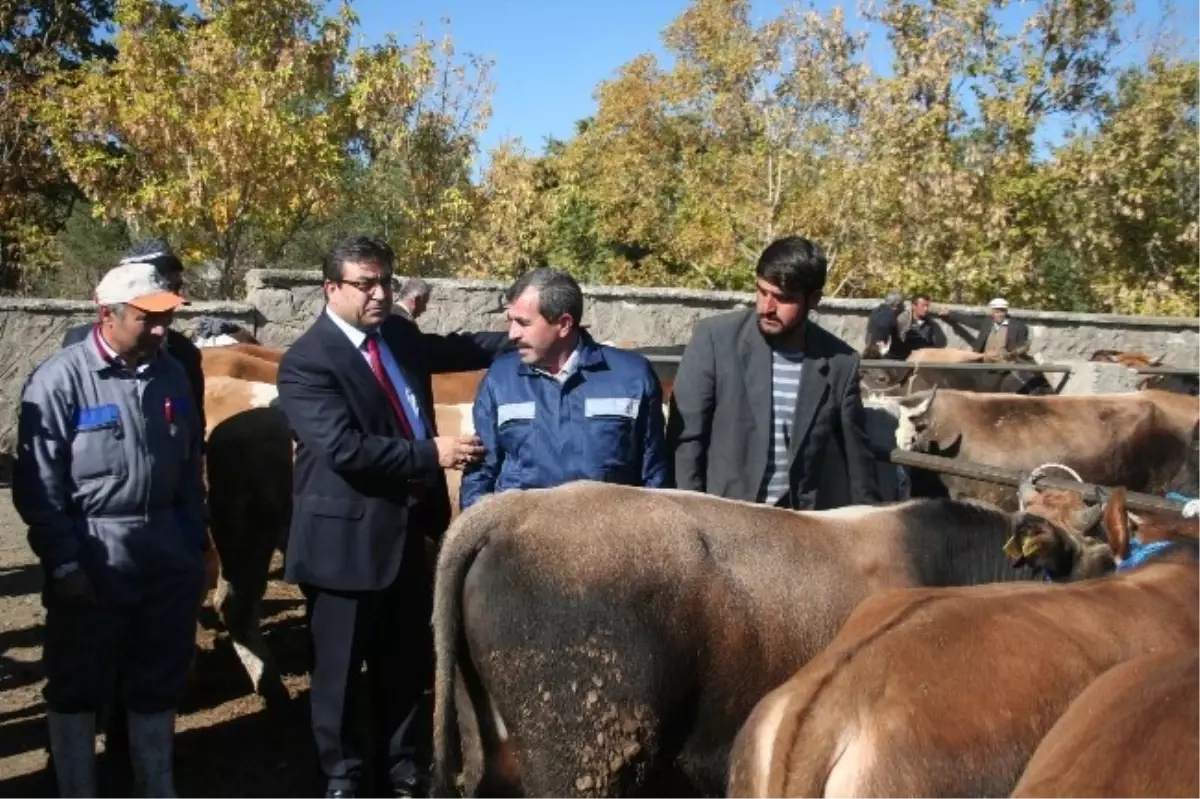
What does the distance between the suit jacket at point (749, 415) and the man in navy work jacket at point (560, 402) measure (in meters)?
0.33

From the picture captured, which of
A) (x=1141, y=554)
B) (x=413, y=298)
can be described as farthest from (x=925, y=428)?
(x=1141, y=554)

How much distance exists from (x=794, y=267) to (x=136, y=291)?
2072 millimetres

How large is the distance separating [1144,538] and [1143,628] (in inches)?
34.9

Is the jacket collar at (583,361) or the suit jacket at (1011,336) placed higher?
the jacket collar at (583,361)

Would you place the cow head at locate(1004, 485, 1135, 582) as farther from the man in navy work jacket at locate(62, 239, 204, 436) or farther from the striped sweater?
the man in navy work jacket at locate(62, 239, 204, 436)

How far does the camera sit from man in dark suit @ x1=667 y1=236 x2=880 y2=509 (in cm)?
431

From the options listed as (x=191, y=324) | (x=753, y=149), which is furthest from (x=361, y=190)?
(x=753, y=149)

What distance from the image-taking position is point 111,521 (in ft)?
13.2

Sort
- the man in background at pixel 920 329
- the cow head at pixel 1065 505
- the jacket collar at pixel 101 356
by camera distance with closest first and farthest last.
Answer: the jacket collar at pixel 101 356 → the cow head at pixel 1065 505 → the man in background at pixel 920 329

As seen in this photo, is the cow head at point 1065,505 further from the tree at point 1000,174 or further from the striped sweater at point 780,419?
the tree at point 1000,174

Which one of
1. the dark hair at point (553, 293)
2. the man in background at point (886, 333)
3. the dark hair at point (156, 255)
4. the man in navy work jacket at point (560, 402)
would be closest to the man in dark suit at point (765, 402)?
the man in navy work jacket at point (560, 402)

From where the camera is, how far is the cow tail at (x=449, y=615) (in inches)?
135

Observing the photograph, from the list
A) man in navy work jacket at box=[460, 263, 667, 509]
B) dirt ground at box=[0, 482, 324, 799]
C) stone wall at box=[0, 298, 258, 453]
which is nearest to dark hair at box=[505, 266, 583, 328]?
man in navy work jacket at box=[460, 263, 667, 509]

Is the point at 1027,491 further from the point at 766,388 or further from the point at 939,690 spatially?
the point at 939,690
